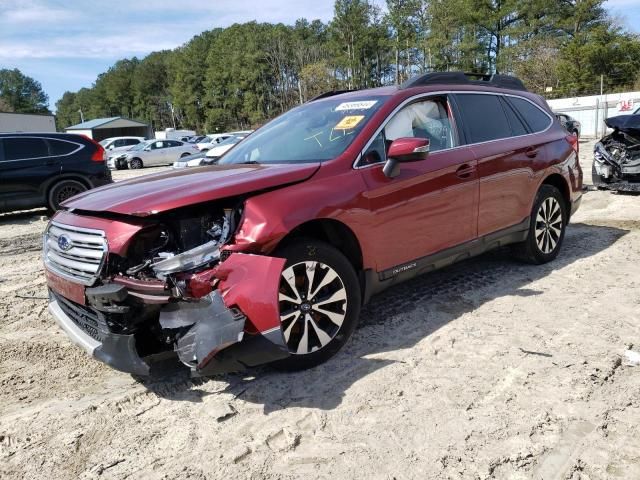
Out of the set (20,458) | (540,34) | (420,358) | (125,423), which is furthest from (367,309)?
(540,34)

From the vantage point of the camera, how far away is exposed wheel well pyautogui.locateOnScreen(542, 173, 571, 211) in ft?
17.9

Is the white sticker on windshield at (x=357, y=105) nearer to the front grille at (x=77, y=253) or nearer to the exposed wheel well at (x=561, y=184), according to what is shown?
the front grille at (x=77, y=253)

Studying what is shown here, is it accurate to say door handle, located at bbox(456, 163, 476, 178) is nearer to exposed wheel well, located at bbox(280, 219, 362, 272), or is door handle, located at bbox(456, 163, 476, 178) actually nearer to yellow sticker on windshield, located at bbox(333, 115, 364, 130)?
yellow sticker on windshield, located at bbox(333, 115, 364, 130)

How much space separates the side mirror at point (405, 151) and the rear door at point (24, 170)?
8.77 m

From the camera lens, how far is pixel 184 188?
10.2 ft

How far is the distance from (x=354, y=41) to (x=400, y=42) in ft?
23.7

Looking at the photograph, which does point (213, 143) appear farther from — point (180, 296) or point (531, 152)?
point (180, 296)

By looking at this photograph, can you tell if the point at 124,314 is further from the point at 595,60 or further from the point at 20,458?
the point at 595,60

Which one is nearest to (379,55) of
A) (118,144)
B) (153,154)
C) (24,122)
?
(24,122)

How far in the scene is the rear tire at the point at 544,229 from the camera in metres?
5.20

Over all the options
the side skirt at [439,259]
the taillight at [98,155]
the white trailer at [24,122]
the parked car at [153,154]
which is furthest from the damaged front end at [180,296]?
the white trailer at [24,122]

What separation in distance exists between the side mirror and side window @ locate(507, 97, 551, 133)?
2.09 m

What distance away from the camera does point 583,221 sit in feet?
24.6

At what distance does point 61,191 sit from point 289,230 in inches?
347
